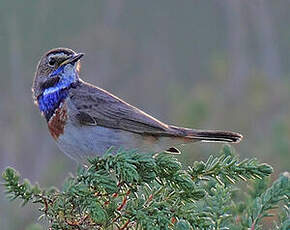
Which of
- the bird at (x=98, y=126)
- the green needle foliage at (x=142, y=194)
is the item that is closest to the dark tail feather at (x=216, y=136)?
the bird at (x=98, y=126)

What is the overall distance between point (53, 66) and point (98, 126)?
2.02ft

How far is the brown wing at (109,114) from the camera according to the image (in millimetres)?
3867

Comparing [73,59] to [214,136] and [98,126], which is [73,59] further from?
[214,136]

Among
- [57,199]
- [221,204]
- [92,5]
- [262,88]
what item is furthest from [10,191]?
[92,5]

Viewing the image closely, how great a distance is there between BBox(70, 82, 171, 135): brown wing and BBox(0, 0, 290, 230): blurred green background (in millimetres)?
3743

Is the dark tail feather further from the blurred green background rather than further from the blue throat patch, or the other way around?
the blurred green background

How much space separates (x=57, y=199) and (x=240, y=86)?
32.8 feet

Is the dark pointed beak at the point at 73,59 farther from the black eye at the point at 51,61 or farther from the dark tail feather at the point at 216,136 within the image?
the dark tail feather at the point at 216,136

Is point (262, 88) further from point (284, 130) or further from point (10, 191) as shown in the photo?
point (10, 191)

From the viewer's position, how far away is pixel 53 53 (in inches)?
168

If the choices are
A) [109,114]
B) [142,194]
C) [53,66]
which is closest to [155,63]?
[53,66]

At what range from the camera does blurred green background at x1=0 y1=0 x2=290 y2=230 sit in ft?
34.3

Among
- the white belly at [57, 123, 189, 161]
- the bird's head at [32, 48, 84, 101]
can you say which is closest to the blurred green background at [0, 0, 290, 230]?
the bird's head at [32, 48, 84, 101]

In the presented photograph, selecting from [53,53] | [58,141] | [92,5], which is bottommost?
[58,141]
